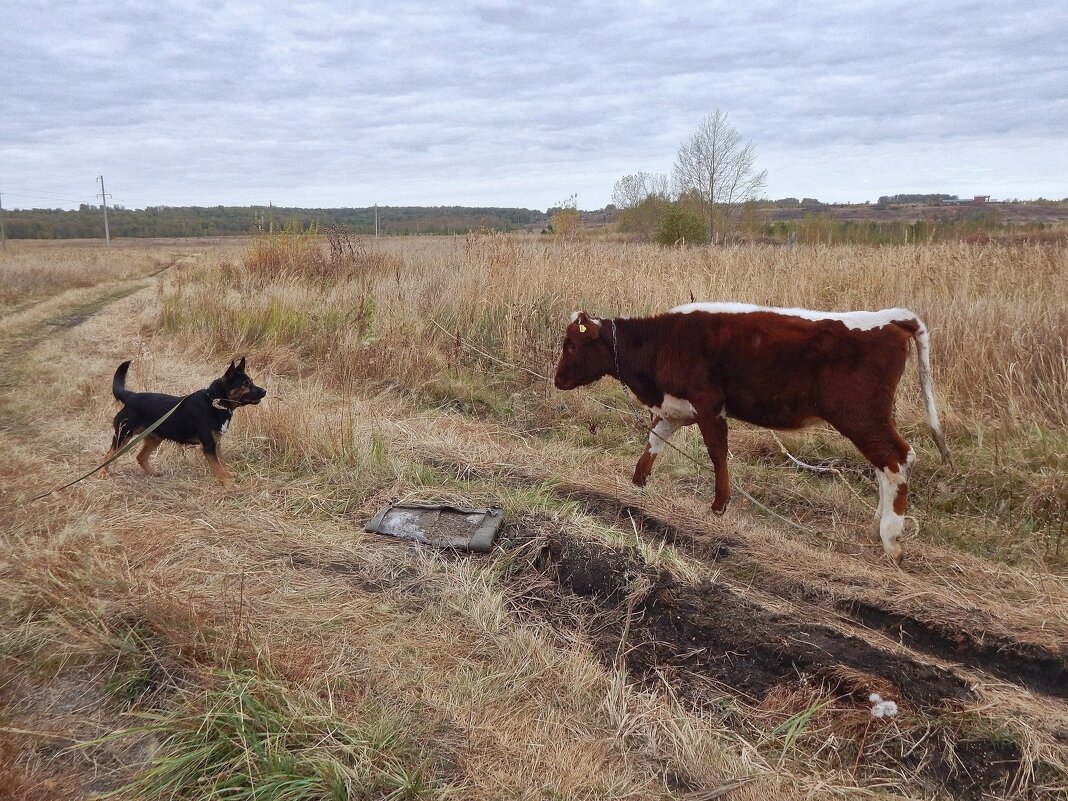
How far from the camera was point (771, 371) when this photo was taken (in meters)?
4.88

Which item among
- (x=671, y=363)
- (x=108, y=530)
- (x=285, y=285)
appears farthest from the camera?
(x=285, y=285)

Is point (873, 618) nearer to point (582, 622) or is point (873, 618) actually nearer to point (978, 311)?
point (582, 622)

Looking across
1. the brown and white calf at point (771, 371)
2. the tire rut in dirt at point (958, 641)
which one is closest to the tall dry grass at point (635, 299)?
the brown and white calf at point (771, 371)

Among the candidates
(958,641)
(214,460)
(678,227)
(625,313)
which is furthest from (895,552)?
(678,227)

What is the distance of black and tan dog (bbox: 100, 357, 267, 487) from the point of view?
19.1 feet

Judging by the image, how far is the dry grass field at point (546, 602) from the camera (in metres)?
2.81

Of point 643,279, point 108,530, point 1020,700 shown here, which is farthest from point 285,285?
point 1020,700

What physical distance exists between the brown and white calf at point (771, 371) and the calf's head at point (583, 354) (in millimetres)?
11

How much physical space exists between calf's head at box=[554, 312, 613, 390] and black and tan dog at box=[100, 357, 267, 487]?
253 cm

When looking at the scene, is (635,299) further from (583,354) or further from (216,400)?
(216,400)

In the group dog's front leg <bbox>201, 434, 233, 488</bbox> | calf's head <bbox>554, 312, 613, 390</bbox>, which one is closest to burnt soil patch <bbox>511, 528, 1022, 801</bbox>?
calf's head <bbox>554, 312, 613, 390</bbox>

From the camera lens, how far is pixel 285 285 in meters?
13.4

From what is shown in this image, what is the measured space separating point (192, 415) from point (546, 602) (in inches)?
136

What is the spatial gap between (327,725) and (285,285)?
1174 cm
